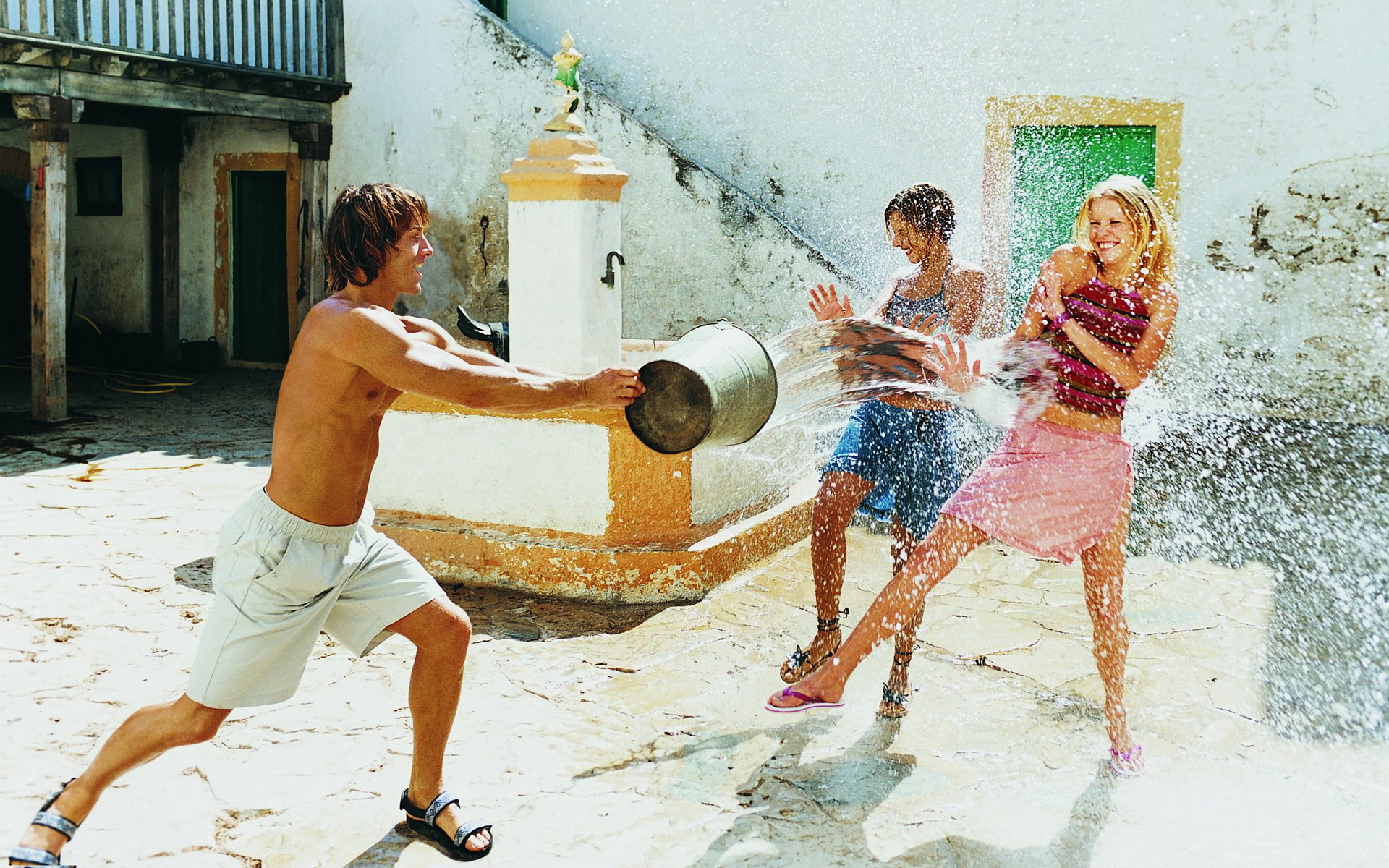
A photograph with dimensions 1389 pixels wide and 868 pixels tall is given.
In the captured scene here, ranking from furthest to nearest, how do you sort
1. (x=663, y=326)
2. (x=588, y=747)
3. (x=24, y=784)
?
1. (x=663, y=326)
2. (x=588, y=747)
3. (x=24, y=784)

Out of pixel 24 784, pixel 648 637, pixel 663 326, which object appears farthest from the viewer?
pixel 663 326

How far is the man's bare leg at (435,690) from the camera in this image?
3.29 meters

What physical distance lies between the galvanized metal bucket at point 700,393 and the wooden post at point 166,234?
12377mm

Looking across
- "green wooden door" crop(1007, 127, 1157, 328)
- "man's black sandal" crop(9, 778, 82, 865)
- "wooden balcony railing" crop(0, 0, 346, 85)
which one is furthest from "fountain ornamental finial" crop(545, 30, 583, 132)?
"wooden balcony railing" crop(0, 0, 346, 85)

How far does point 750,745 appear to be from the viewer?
4016 mm

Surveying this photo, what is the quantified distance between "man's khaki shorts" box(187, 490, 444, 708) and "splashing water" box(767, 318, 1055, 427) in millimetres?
1373

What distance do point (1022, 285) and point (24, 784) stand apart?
8.33 metres

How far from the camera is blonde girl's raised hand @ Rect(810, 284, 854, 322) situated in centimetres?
450

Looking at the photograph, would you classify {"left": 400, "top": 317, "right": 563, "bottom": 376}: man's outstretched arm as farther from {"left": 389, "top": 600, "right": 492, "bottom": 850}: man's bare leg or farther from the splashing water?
the splashing water

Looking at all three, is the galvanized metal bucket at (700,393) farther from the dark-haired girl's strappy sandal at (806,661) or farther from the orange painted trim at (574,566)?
the orange painted trim at (574,566)

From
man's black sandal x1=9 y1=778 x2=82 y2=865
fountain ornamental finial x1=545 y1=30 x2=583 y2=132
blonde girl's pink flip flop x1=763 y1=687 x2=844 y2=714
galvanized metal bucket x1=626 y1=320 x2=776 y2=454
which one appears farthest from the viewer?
fountain ornamental finial x1=545 y1=30 x2=583 y2=132

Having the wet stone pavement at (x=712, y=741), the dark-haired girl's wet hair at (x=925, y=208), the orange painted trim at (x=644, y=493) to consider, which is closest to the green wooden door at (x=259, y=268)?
the wet stone pavement at (x=712, y=741)

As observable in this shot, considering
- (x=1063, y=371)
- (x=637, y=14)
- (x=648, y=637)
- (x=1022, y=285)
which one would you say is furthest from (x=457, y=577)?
(x=637, y=14)

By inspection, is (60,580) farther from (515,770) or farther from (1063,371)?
(1063,371)
